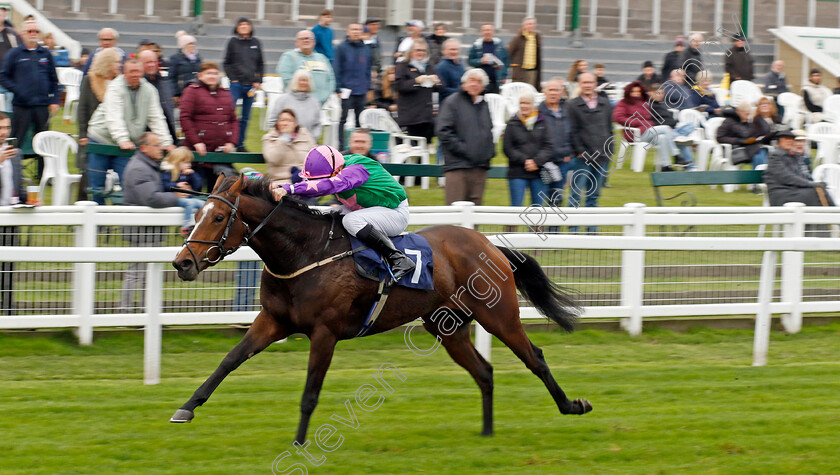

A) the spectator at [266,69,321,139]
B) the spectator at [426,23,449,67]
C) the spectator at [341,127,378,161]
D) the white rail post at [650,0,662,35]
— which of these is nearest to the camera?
the spectator at [341,127,378,161]

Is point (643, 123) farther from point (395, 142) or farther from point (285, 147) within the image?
point (285, 147)

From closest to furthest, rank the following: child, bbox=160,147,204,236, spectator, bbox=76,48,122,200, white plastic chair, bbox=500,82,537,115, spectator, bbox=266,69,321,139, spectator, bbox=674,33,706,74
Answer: child, bbox=160,147,204,236
spectator, bbox=76,48,122,200
spectator, bbox=266,69,321,139
spectator, bbox=674,33,706,74
white plastic chair, bbox=500,82,537,115

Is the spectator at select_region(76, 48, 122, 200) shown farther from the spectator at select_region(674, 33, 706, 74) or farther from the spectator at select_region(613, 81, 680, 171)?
the spectator at select_region(674, 33, 706, 74)

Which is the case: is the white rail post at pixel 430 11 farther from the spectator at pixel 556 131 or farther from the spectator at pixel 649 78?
the spectator at pixel 556 131

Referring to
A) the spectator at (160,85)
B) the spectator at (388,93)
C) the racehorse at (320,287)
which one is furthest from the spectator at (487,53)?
the racehorse at (320,287)

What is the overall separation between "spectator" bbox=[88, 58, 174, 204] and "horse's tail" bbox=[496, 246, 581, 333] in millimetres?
3540

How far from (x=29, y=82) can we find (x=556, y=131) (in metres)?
5.08

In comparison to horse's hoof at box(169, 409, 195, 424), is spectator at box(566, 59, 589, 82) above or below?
above

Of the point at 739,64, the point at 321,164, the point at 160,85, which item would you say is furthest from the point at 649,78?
the point at 321,164

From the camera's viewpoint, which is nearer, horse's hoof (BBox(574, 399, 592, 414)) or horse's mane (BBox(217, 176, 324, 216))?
horse's mane (BBox(217, 176, 324, 216))

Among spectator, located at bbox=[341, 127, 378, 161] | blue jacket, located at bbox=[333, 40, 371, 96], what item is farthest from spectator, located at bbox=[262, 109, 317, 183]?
→ blue jacket, located at bbox=[333, 40, 371, 96]

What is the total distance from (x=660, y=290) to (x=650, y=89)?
21.8 ft

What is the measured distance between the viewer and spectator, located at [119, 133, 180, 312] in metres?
7.11

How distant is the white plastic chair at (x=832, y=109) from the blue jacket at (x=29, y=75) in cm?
1137
